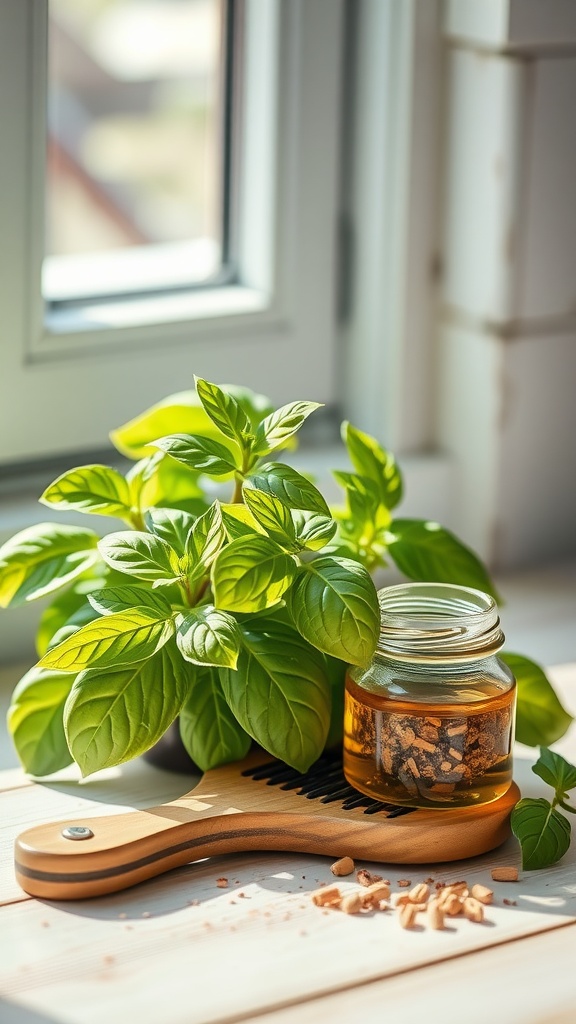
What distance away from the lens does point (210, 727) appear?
30.6 inches

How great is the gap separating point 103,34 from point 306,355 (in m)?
1.70

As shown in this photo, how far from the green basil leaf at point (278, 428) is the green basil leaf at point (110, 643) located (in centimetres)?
11

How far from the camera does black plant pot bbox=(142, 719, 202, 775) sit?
2.70 ft

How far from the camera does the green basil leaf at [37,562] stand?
2.61 feet

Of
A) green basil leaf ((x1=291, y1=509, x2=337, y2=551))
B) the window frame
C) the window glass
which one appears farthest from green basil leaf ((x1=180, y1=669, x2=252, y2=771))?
the window glass

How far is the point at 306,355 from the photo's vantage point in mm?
1184

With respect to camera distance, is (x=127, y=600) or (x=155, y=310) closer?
(x=127, y=600)

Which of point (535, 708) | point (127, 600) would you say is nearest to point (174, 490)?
point (127, 600)

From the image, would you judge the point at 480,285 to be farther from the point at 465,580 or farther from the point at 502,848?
the point at 502,848

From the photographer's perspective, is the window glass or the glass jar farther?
the window glass

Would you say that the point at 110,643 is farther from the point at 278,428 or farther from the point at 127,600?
the point at 278,428

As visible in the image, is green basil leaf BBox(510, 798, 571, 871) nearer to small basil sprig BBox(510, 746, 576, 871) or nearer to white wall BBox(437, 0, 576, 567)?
small basil sprig BBox(510, 746, 576, 871)

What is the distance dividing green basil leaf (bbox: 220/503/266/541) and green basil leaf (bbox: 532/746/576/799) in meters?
0.20

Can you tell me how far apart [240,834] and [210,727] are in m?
0.07
